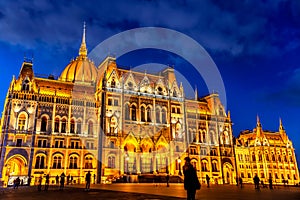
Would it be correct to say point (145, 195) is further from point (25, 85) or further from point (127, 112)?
point (25, 85)

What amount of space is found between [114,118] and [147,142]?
9.20 m

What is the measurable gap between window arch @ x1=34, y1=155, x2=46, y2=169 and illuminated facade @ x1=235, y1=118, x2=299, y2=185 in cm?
6357

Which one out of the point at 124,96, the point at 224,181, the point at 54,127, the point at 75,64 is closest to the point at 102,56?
the point at 75,64

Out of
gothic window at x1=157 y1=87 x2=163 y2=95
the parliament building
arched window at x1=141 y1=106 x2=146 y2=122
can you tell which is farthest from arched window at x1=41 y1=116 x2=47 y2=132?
gothic window at x1=157 y1=87 x2=163 y2=95

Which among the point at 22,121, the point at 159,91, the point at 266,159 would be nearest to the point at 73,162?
the point at 22,121

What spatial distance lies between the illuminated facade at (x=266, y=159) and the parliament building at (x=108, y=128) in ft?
71.9

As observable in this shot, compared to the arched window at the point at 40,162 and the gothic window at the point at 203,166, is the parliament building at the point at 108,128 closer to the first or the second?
the gothic window at the point at 203,166

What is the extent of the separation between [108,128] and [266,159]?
66.0 metres

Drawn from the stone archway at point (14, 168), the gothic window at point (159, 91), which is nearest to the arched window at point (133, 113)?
the gothic window at point (159, 91)

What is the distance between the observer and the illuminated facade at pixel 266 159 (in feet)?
320

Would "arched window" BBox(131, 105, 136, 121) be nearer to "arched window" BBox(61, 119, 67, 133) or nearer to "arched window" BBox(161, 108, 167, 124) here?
"arched window" BBox(161, 108, 167, 124)

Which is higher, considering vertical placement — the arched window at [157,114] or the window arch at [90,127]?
the arched window at [157,114]

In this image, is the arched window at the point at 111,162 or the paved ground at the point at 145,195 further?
the arched window at the point at 111,162

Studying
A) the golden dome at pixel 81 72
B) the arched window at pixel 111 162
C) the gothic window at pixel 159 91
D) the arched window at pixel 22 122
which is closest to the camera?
the arched window at pixel 22 122
